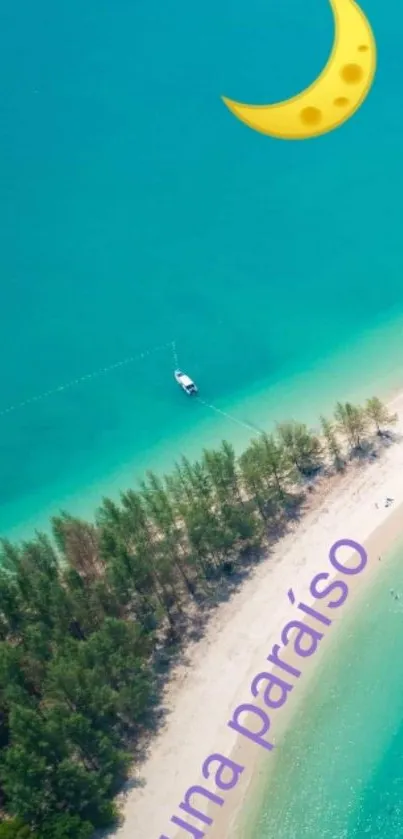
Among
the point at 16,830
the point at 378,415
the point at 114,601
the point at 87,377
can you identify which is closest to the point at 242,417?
the point at 378,415

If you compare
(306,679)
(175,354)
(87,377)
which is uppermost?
(87,377)

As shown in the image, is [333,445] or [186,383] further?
[186,383]

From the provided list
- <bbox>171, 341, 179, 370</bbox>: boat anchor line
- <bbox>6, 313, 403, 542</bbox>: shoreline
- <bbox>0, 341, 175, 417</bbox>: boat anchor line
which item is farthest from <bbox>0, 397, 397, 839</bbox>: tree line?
<bbox>0, 341, 175, 417</bbox>: boat anchor line

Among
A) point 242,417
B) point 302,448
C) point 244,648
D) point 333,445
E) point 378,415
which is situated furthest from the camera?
point 242,417

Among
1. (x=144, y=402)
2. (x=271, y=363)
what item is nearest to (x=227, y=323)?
(x=271, y=363)

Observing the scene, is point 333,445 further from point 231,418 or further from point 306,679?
point 306,679

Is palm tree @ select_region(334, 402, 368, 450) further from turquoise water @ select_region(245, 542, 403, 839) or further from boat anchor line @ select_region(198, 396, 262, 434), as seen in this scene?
turquoise water @ select_region(245, 542, 403, 839)

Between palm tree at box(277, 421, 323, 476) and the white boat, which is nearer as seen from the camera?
palm tree at box(277, 421, 323, 476)
